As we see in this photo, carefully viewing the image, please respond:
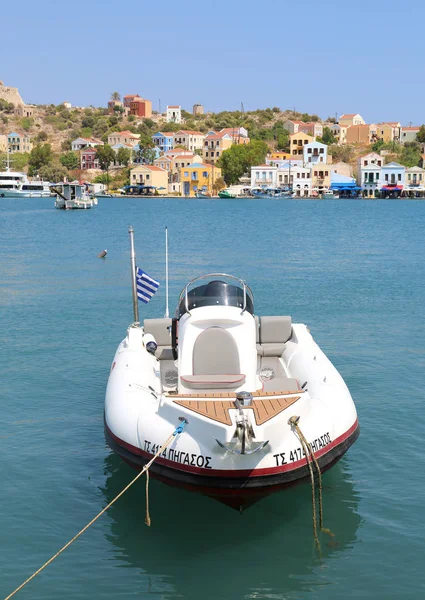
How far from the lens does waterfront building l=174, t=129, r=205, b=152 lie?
17975cm

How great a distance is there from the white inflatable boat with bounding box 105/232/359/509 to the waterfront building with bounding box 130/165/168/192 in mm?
141580

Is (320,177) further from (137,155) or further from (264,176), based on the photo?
(137,155)

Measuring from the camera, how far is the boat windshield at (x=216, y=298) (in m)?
12.6

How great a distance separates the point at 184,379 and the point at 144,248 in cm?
3852

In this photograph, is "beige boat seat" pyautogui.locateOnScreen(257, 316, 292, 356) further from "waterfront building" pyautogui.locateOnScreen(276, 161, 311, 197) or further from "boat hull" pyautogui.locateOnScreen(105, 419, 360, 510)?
"waterfront building" pyautogui.locateOnScreen(276, 161, 311, 197)

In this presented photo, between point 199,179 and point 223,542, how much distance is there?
487ft

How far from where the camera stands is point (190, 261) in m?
41.7

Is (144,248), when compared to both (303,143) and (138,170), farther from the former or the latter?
(303,143)

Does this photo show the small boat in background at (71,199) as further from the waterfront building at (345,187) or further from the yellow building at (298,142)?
the yellow building at (298,142)

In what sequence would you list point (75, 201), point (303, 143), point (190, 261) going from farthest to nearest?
point (303, 143) → point (75, 201) → point (190, 261)

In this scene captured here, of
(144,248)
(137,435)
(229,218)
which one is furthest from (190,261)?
(229,218)

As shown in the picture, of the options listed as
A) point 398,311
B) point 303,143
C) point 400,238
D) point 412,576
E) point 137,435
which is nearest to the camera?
point 412,576

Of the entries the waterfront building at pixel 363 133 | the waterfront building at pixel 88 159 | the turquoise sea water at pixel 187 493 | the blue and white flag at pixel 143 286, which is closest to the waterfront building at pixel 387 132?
the waterfront building at pixel 363 133

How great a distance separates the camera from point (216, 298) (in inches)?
500
